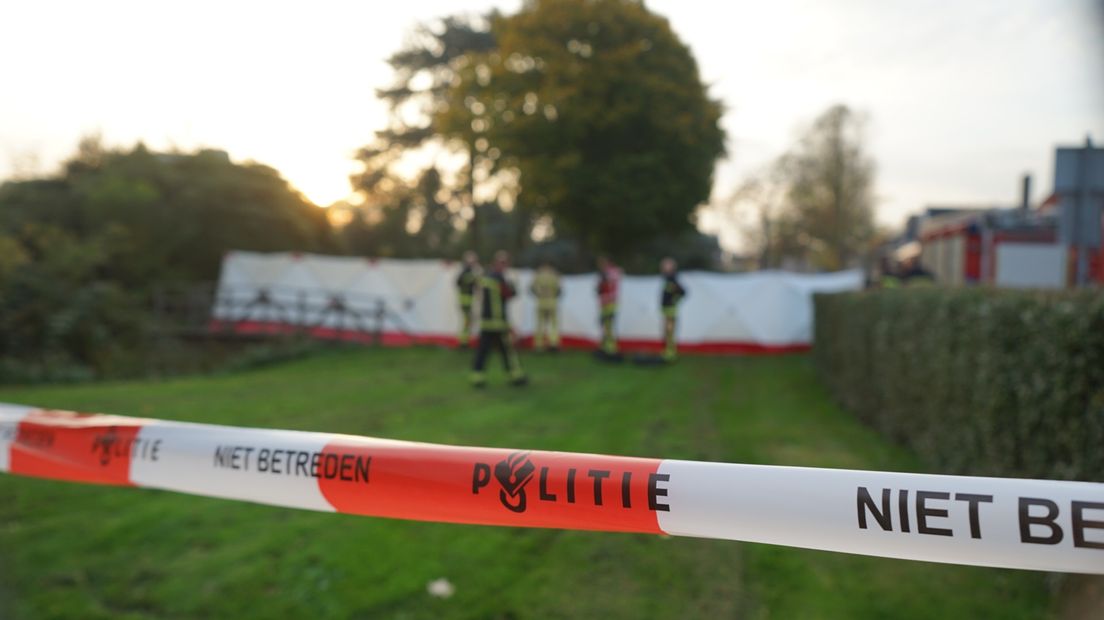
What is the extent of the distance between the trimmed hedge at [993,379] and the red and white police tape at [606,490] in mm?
1977

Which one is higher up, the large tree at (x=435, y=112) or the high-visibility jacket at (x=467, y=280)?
the large tree at (x=435, y=112)

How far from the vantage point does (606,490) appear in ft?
7.38

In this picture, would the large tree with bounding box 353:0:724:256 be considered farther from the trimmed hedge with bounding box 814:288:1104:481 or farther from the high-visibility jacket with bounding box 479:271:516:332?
the trimmed hedge with bounding box 814:288:1104:481

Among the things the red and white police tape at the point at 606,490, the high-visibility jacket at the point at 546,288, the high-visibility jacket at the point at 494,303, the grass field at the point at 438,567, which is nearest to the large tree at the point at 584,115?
the high-visibility jacket at the point at 546,288

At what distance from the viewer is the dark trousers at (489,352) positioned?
1075 centimetres

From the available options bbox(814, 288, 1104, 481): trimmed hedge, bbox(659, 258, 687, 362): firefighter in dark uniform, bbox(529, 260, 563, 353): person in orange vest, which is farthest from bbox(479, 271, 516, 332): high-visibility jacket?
bbox(529, 260, 563, 353): person in orange vest

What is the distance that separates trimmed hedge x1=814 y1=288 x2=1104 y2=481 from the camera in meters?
3.66

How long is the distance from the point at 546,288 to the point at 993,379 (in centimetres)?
1193

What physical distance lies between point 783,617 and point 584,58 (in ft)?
66.2

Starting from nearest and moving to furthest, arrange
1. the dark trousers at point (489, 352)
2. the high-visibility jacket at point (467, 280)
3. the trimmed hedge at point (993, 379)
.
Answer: the trimmed hedge at point (993, 379) < the dark trousers at point (489, 352) < the high-visibility jacket at point (467, 280)

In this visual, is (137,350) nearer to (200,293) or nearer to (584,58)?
(200,293)

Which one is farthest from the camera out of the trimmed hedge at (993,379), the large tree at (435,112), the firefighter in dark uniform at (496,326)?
the large tree at (435,112)

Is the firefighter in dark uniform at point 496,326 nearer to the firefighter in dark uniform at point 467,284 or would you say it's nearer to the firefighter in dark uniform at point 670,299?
the firefighter in dark uniform at point 467,284

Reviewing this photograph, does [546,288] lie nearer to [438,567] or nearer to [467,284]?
[467,284]
